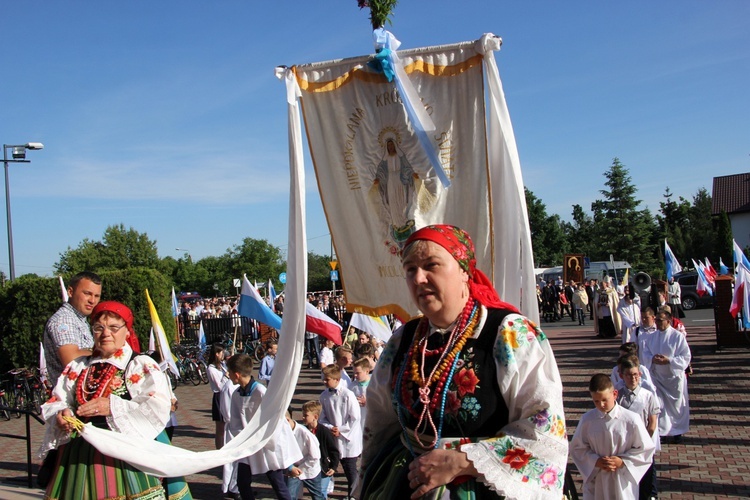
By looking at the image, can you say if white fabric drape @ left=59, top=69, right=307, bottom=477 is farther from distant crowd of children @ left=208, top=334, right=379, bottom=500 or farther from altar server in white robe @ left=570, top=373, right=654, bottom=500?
altar server in white robe @ left=570, top=373, right=654, bottom=500

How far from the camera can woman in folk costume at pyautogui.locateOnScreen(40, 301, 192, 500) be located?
→ 3.96m

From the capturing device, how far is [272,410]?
12.1 ft

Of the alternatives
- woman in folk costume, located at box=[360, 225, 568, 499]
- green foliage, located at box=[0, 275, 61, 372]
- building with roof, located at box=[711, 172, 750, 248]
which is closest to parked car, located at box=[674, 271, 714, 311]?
green foliage, located at box=[0, 275, 61, 372]

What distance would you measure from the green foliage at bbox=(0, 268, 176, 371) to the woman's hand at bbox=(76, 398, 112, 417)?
13.4m

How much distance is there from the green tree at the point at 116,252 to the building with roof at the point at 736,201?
49856 mm

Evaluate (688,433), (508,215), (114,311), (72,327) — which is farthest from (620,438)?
(688,433)

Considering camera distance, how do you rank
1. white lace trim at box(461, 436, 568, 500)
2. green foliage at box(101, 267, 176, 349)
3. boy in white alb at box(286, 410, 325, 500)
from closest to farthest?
white lace trim at box(461, 436, 568, 500) → boy in white alb at box(286, 410, 325, 500) → green foliage at box(101, 267, 176, 349)

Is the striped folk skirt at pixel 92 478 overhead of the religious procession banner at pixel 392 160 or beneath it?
beneath

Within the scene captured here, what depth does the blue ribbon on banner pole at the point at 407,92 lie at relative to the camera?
405cm

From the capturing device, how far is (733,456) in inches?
306

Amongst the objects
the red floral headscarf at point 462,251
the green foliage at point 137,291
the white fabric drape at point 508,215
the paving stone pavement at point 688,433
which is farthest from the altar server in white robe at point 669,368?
the green foliage at point 137,291

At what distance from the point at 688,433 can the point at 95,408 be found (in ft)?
26.4

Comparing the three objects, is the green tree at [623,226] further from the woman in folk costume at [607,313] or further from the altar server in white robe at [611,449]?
the altar server in white robe at [611,449]

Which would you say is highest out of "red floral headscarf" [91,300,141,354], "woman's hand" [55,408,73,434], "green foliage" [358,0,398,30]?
"green foliage" [358,0,398,30]
